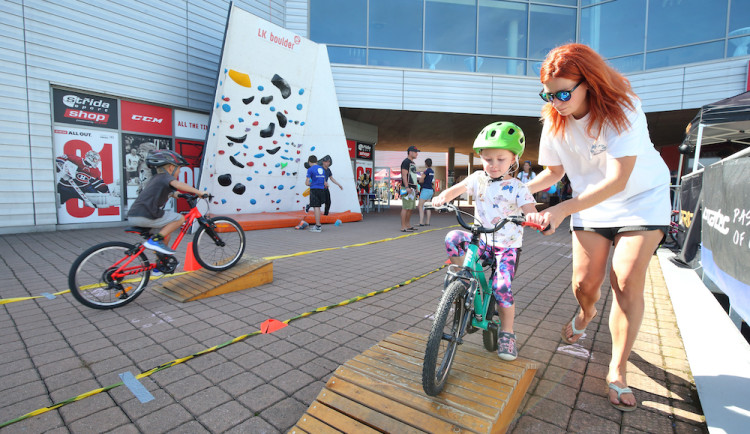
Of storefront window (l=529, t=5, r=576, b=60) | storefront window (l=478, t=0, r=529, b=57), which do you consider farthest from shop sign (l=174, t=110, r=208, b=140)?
storefront window (l=529, t=5, r=576, b=60)

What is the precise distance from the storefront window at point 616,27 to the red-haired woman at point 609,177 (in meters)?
15.3

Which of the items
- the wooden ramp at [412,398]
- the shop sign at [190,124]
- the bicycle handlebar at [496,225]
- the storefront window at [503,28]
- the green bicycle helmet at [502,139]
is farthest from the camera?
the storefront window at [503,28]

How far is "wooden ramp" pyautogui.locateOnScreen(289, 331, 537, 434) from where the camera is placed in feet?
5.66

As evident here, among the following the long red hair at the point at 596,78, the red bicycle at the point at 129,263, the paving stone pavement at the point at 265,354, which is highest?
the long red hair at the point at 596,78

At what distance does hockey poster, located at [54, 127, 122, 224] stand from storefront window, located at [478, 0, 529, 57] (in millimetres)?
12946

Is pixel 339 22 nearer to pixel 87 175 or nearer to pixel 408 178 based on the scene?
pixel 408 178

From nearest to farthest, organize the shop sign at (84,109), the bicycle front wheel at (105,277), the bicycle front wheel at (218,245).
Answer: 1. the bicycle front wheel at (105,277)
2. the bicycle front wheel at (218,245)
3. the shop sign at (84,109)

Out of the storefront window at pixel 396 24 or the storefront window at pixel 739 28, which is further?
the storefront window at pixel 396 24

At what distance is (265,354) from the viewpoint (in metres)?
2.77

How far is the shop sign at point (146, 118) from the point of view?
9.84 meters

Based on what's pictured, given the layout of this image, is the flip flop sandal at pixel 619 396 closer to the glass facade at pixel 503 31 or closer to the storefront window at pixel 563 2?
the glass facade at pixel 503 31

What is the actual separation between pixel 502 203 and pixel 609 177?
664 millimetres

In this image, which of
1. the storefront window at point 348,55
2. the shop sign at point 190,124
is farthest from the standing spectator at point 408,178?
the storefront window at point 348,55

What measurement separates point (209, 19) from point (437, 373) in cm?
1290
